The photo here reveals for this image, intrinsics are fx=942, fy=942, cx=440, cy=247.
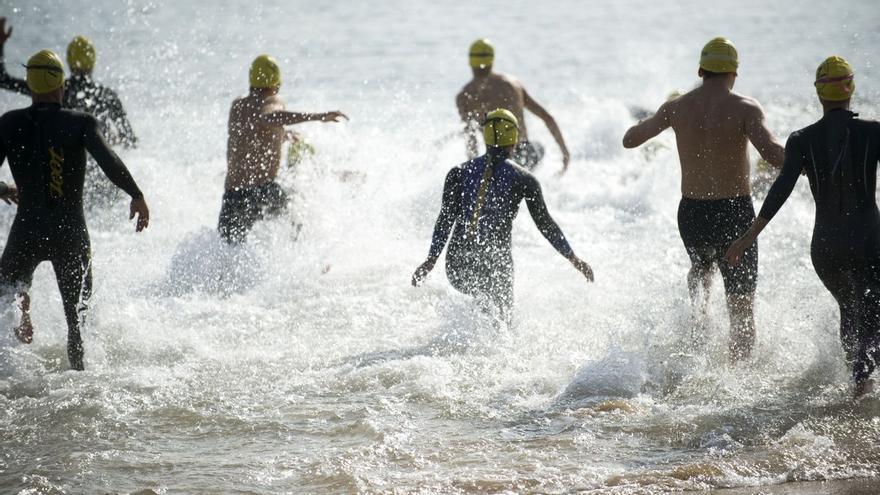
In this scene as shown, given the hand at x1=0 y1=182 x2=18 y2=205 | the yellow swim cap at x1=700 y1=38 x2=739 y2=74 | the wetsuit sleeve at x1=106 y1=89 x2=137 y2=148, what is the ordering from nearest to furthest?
1. the yellow swim cap at x1=700 y1=38 x2=739 y2=74
2. the hand at x1=0 y1=182 x2=18 y2=205
3. the wetsuit sleeve at x1=106 y1=89 x2=137 y2=148

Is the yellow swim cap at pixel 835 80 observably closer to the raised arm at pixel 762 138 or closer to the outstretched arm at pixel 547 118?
the raised arm at pixel 762 138

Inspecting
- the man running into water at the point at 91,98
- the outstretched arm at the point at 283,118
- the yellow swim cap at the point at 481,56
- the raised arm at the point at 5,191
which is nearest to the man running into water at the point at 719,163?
the outstretched arm at the point at 283,118

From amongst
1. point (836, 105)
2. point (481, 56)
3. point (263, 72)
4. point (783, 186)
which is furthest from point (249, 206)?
point (836, 105)

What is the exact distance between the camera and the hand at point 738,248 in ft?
17.6

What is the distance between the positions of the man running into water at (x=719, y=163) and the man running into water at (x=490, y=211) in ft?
2.47

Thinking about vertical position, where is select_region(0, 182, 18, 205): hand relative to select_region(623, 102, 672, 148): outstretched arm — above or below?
below

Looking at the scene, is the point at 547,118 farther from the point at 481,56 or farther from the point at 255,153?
the point at 255,153

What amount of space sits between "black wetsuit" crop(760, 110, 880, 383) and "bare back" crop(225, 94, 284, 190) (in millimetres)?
4363

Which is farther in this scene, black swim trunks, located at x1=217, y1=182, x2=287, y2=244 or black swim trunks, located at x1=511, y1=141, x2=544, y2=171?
black swim trunks, located at x1=511, y1=141, x2=544, y2=171

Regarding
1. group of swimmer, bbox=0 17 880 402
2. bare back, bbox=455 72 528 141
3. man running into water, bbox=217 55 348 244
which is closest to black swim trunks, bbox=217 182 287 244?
man running into water, bbox=217 55 348 244

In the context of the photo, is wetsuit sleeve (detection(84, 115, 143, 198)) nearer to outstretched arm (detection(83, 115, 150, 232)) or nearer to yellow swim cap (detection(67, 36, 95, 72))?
outstretched arm (detection(83, 115, 150, 232))

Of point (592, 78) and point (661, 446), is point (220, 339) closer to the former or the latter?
point (661, 446)

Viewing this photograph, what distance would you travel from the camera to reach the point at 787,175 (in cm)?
515

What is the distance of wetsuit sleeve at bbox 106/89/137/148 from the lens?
961 cm
